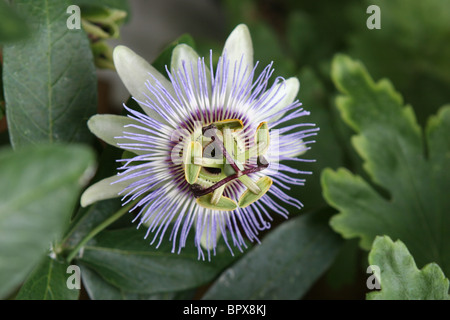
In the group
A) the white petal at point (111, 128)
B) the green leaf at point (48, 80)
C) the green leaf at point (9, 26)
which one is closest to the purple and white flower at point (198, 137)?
the white petal at point (111, 128)

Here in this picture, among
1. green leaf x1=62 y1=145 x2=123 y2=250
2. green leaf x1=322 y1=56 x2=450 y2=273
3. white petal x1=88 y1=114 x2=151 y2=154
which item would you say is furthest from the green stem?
Result: green leaf x1=322 y1=56 x2=450 y2=273

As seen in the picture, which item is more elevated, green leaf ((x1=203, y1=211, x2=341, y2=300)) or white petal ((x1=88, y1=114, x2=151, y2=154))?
white petal ((x1=88, y1=114, x2=151, y2=154))

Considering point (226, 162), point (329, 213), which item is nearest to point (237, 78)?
point (226, 162)

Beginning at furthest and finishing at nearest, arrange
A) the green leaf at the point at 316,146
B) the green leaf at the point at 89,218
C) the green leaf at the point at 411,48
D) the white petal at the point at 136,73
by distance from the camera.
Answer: the green leaf at the point at 411,48
the green leaf at the point at 316,146
the green leaf at the point at 89,218
the white petal at the point at 136,73

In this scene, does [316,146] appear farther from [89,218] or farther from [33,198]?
[33,198]

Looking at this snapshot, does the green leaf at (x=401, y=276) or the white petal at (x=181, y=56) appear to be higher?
the white petal at (x=181, y=56)

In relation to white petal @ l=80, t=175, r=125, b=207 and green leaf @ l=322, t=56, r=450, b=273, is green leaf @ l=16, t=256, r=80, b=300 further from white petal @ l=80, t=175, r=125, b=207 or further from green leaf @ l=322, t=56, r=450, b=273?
green leaf @ l=322, t=56, r=450, b=273

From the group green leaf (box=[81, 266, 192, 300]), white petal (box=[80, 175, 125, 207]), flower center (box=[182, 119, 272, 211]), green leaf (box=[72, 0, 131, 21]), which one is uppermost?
green leaf (box=[72, 0, 131, 21])

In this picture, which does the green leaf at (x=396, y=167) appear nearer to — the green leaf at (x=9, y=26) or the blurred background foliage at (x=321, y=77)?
the blurred background foliage at (x=321, y=77)
